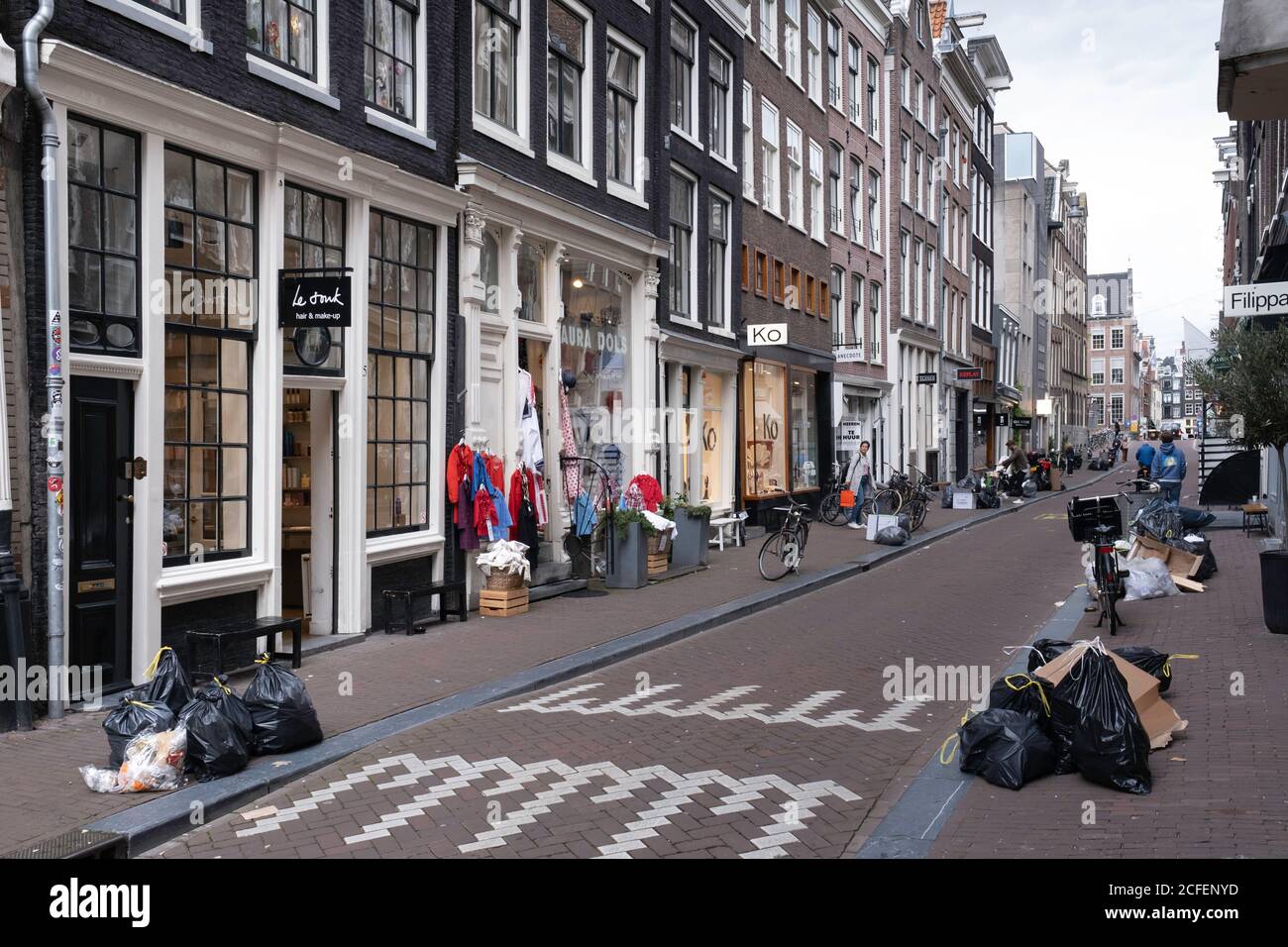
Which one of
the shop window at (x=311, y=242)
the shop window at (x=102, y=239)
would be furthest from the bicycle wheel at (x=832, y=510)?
the shop window at (x=102, y=239)

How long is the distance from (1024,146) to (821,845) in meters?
65.9

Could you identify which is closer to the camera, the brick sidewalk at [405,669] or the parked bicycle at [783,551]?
the brick sidewalk at [405,669]

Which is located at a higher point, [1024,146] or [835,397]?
[1024,146]

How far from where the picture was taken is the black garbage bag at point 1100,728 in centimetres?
645

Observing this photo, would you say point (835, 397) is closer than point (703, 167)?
No

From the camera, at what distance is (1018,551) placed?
69.6 feet

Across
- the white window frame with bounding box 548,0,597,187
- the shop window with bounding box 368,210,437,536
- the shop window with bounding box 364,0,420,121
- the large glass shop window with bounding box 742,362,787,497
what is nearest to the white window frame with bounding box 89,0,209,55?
the shop window with bounding box 364,0,420,121

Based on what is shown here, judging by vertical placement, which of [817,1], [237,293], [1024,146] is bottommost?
[237,293]

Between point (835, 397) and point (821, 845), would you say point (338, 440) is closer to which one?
point (821, 845)

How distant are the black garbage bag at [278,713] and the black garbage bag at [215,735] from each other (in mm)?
128

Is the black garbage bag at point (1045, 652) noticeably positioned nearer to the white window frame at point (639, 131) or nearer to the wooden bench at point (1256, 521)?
the white window frame at point (639, 131)

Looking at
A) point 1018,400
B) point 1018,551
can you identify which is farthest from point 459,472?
point 1018,400

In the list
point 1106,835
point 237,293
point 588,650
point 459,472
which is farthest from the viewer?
point 459,472
